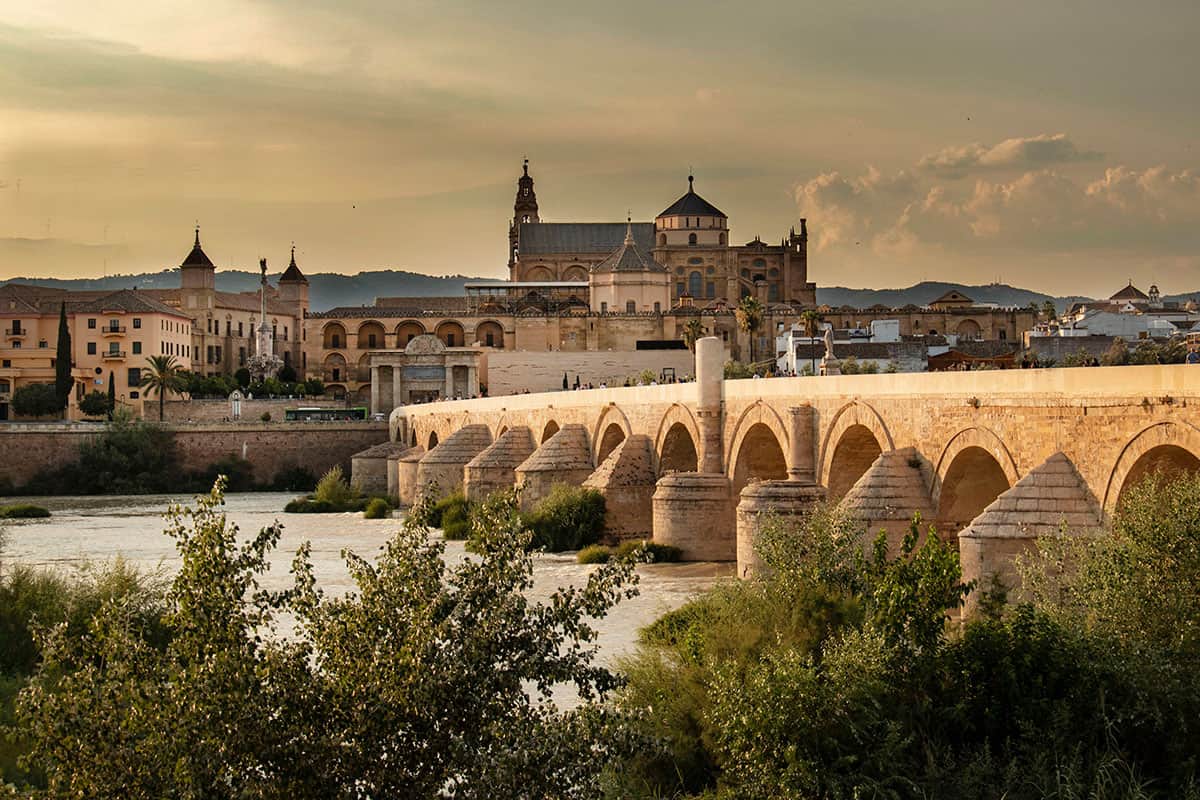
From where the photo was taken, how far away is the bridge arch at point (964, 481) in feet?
59.3

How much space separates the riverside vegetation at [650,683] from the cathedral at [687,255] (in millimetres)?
76286

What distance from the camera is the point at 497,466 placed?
38031 mm

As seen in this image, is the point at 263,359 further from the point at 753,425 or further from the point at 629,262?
the point at 753,425

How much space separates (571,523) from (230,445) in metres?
32.3

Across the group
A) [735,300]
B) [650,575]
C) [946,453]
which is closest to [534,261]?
[735,300]

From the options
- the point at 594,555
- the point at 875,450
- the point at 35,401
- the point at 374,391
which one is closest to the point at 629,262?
the point at 374,391

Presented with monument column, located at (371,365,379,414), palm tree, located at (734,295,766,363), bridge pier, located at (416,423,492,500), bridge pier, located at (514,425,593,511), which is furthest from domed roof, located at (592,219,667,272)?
bridge pier, located at (514,425,593,511)

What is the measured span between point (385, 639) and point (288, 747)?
32.0 inches

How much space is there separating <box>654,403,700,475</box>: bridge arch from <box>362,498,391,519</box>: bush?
15199 millimetres

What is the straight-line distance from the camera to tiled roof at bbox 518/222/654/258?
97125 millimetres

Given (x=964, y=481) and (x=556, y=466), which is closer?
(x=964, y=481)

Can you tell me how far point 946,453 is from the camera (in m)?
18.4

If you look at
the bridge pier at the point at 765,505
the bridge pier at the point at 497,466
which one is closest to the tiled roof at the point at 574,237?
the bridge pier at the point at 497,466

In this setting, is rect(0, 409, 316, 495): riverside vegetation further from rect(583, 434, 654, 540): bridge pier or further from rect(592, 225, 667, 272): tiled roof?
rect(592, 225, 667, 272): tiled roof
